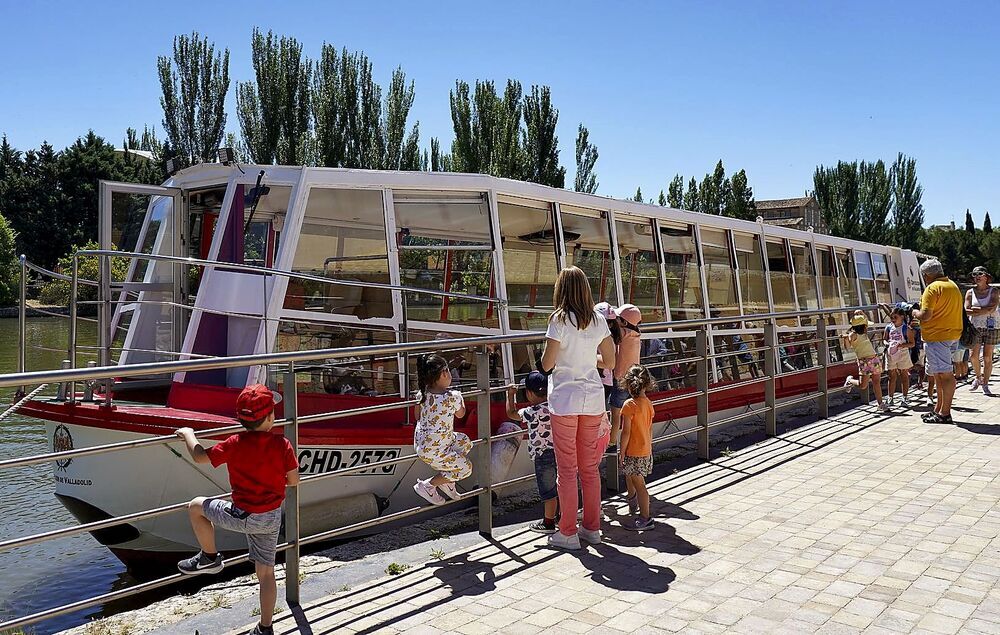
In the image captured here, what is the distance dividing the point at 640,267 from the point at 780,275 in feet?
12.6

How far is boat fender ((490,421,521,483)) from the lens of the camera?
7527 millimetres

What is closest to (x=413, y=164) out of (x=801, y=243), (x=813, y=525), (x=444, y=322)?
(x=801, y=243)

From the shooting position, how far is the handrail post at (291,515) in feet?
14.3

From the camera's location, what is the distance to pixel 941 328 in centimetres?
973

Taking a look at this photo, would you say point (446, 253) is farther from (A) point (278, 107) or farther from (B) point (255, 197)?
(A) point (278, 107)

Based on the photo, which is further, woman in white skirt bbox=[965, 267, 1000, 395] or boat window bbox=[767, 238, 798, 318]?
boat window bbox=[767, 238, 798, 318]

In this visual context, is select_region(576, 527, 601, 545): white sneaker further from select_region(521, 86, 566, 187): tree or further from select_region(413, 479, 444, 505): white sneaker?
select_region(521, 86, 566, 187): tree

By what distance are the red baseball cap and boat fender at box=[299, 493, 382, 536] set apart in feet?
10.1

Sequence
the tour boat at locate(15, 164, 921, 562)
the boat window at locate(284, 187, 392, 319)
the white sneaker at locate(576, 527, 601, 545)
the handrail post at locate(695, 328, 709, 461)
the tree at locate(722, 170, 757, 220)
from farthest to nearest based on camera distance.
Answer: the tree at locate(722, 170, 757, 220) < the boat window at locate(284, 187, 392, 319) < the handrail post at locate(695, 328, 709, 461) < the tour boat at locate(15, 164, 921, 562) < the white sneaker at locate(576, 527, 601, 545)

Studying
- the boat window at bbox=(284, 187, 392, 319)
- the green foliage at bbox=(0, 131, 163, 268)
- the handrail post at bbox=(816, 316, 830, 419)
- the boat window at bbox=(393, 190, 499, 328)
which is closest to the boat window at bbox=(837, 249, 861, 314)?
the handrail post at bbox=(816, 316, 830, 419)

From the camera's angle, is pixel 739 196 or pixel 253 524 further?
pixel 739 196

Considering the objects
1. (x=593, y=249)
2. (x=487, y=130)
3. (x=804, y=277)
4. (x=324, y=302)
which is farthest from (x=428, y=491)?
(x=487, y=130)

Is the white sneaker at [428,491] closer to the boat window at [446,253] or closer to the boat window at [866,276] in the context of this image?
the boat window at [446,253]

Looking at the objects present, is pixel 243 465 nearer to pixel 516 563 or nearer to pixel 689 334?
pixel 516 563
